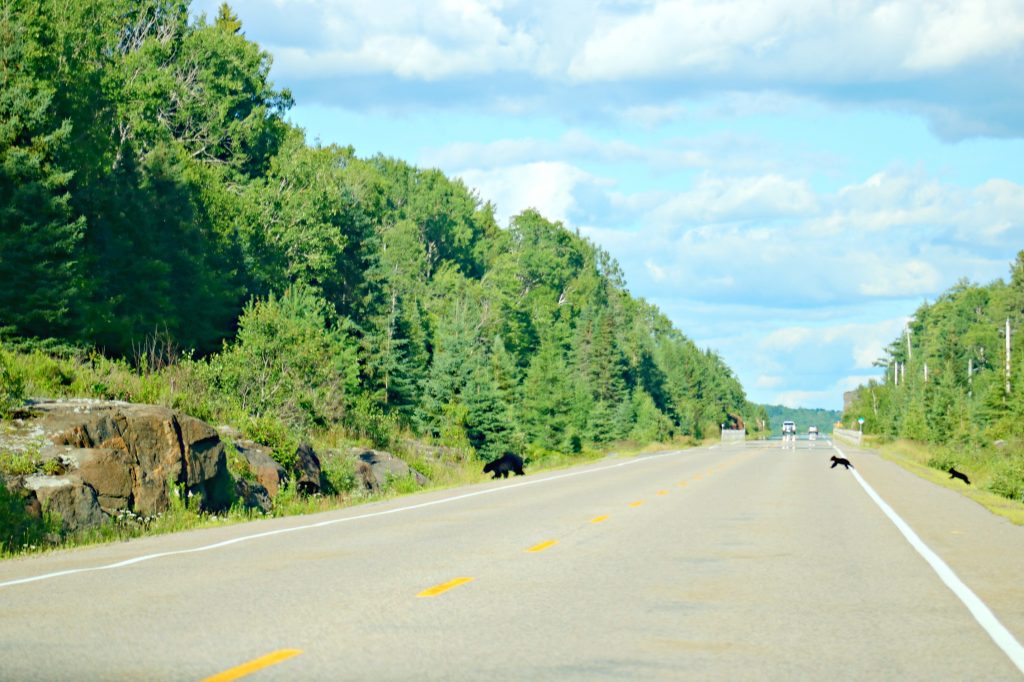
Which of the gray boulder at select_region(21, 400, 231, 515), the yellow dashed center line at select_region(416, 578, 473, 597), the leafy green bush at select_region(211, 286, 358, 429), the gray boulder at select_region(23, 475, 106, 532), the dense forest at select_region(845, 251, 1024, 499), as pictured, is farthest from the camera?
the dense forest at select_region(845, 251, 1024, 499)

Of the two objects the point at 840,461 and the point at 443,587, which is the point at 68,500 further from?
the point at 840,461

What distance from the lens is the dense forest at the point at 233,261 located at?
35125 millimetres

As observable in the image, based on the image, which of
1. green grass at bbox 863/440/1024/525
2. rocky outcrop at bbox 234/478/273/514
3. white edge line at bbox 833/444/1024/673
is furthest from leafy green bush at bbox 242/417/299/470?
green grass at bbox 863/440/1024/525

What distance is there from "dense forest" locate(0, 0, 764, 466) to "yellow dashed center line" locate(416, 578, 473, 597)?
10410 millimetres

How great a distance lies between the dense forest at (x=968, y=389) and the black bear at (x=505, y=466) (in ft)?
45.0

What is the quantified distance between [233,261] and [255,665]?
55.6 m

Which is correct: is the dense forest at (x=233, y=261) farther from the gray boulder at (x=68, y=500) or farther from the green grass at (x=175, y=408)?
the gray boulder at (x=68, y=500)

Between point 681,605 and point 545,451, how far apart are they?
76.9m

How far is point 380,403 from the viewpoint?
6712cm

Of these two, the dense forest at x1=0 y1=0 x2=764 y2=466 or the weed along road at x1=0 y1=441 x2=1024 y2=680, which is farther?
the dense forest at x1=0 y1=0 x2=764 y2=466

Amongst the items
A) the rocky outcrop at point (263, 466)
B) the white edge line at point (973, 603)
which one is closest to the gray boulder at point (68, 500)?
the rocky outcrop at point (263, 466)

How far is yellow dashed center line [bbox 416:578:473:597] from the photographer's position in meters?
10.7

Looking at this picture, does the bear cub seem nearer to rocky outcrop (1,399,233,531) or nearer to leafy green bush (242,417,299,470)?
leafy green bush (242,417,299,470)

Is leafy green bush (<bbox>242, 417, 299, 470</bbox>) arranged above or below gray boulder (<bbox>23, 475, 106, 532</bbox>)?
above
